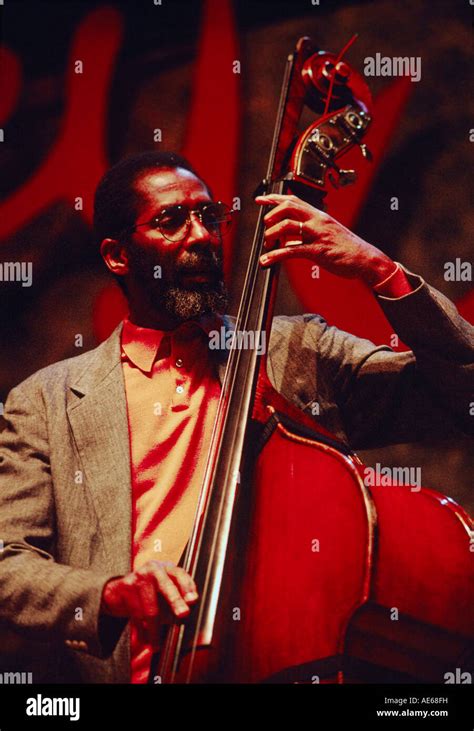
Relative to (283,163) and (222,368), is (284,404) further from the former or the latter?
(283,163)

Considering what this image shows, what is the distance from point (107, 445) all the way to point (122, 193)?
1.89ft

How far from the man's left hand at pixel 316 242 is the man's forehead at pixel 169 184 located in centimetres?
29

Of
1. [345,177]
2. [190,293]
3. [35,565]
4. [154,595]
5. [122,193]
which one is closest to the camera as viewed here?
[154,595]

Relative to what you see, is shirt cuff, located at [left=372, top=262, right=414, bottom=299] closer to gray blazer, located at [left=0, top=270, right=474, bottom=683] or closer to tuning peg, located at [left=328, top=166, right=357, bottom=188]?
gray blazer, located at [left=0, top=270, right=474, bottom=683]

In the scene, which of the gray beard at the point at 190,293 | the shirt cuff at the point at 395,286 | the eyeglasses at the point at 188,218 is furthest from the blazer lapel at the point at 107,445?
the shirt cuff at the point at 395,286

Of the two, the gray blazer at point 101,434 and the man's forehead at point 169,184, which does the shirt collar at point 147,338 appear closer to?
the gray blazer at point 101,434

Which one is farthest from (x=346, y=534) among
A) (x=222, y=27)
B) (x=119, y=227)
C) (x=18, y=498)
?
(x=222, y=27)

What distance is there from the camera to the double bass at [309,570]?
1.01 metres

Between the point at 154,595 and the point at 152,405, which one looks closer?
the point at 154,595

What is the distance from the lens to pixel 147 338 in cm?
153

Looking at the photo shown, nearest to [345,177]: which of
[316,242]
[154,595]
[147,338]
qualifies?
[316,242]

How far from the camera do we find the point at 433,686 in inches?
46.6

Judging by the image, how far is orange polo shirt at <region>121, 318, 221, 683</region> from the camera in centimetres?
131

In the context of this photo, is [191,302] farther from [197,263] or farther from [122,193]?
[122,193]
